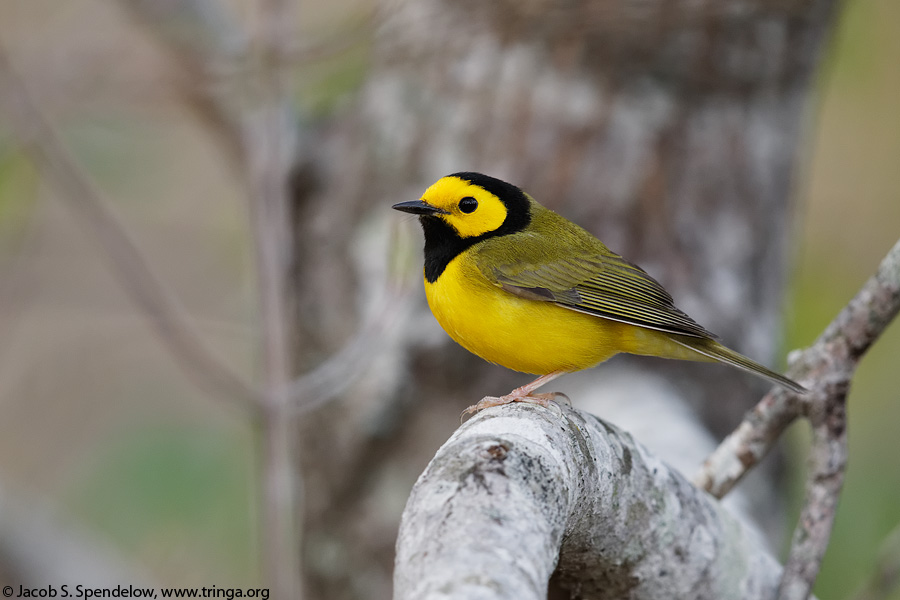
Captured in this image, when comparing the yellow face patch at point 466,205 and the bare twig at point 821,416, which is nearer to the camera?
the bare twig at point 821,416

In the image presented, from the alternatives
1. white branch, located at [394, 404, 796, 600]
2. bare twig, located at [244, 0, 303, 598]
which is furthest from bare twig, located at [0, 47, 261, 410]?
white branch, located at [394, 404, 796, 600]

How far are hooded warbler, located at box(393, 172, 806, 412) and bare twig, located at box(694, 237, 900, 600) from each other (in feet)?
0.54

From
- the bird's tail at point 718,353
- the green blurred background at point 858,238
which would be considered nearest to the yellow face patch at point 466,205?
the bird's tail at point 718,353

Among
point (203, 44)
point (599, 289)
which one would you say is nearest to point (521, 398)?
point (599, 289)

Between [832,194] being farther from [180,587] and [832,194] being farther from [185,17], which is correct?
[180,587]

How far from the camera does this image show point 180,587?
5.61m

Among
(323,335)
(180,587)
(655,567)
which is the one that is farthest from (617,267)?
(180,587)

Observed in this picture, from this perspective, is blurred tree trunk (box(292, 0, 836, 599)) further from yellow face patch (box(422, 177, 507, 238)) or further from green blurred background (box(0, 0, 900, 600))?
yellow face patch (box(422, 177, 507, 238))

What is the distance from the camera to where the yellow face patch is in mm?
3502

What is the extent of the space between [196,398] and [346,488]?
3.71m

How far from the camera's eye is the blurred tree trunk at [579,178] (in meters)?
4.38

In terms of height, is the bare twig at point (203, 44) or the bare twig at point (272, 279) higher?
the bare twig at point (203, 44)

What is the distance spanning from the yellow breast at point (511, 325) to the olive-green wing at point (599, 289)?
5cm

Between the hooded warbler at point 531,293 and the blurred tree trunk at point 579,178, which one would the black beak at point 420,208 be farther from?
the blurred tree trunk at point 579,178
